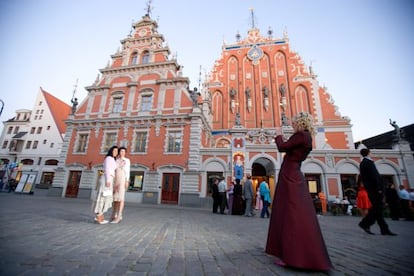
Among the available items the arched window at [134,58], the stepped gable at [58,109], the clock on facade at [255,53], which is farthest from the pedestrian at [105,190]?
the stepped gable at [58,109]

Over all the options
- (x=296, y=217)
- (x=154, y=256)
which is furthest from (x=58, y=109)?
(x=296, y=217)

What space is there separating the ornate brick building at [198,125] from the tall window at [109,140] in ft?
0.28

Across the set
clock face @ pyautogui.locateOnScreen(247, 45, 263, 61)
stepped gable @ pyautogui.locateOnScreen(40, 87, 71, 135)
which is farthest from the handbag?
stepped gable @ pyautogui.locateOnScreen(40, 87, 71, 135)

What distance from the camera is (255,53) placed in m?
22.9

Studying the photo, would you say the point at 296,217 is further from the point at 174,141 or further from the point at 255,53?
the point at 255,53

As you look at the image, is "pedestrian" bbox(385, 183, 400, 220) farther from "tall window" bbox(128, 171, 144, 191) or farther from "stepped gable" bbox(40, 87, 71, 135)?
"stepped gable" bbox(40, 87, 71, 135)

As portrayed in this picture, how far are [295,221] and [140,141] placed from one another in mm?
14693

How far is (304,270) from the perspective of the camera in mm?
2004

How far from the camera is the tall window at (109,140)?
51.3ft

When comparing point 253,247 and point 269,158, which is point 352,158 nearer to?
point 269,158

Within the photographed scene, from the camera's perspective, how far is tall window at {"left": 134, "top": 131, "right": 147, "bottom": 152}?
15016 millimetres

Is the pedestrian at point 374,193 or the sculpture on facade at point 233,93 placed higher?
the sculpture on facade at point 233,93

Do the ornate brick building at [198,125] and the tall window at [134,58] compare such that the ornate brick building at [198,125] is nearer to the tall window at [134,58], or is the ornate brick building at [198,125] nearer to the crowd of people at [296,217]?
the tall window at [134,58]

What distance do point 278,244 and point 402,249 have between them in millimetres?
2639
